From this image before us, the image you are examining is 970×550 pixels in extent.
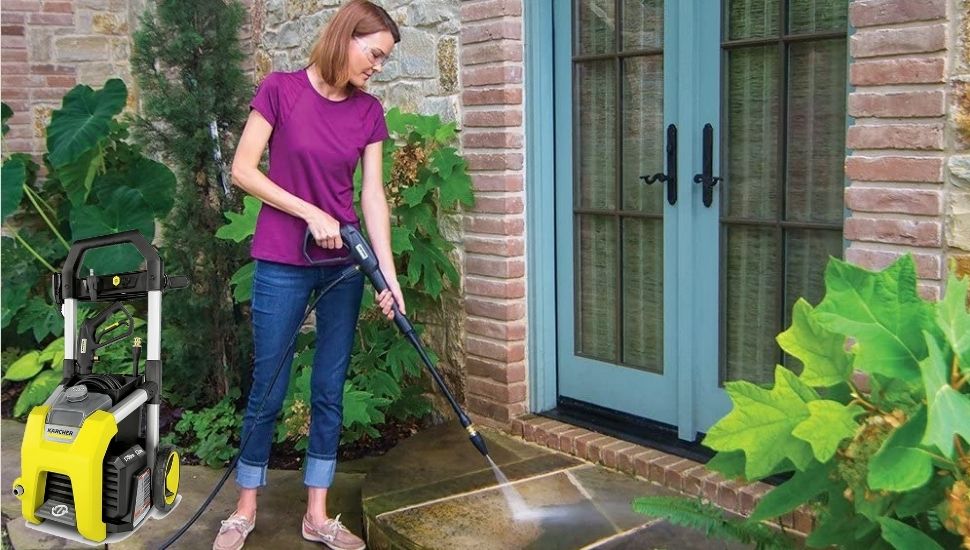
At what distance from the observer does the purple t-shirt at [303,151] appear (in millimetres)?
3045

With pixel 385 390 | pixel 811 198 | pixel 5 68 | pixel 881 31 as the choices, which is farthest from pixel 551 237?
pixel 5 68

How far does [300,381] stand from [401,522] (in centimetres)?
111

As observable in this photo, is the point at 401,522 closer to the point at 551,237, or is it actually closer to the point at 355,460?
the point at 355,460

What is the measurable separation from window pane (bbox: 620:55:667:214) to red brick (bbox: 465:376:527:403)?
848mm

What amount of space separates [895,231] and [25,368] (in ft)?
15.1

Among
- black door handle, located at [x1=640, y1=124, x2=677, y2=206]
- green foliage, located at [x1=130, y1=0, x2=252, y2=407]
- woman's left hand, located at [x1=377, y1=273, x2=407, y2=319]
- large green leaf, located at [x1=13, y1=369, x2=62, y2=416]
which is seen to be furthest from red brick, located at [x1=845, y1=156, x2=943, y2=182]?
large green leaf, located at [x1=13, y1=369, x2=62, y2=416]

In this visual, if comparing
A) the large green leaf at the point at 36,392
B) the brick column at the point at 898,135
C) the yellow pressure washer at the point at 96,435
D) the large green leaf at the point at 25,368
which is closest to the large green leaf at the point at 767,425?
the brick column at the point at 898,135

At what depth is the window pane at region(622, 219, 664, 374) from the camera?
388 centimetres

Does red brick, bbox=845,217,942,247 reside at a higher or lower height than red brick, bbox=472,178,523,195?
lower

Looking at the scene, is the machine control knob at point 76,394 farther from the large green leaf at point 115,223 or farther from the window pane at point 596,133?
the large green leaf at point 115,223

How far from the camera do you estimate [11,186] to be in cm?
577

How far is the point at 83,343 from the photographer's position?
3.03 m

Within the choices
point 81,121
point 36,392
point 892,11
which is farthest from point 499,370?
point 81,121

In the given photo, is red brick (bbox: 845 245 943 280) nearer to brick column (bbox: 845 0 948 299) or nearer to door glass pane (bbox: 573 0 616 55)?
brick column (bbox: 845 0 948 299)
